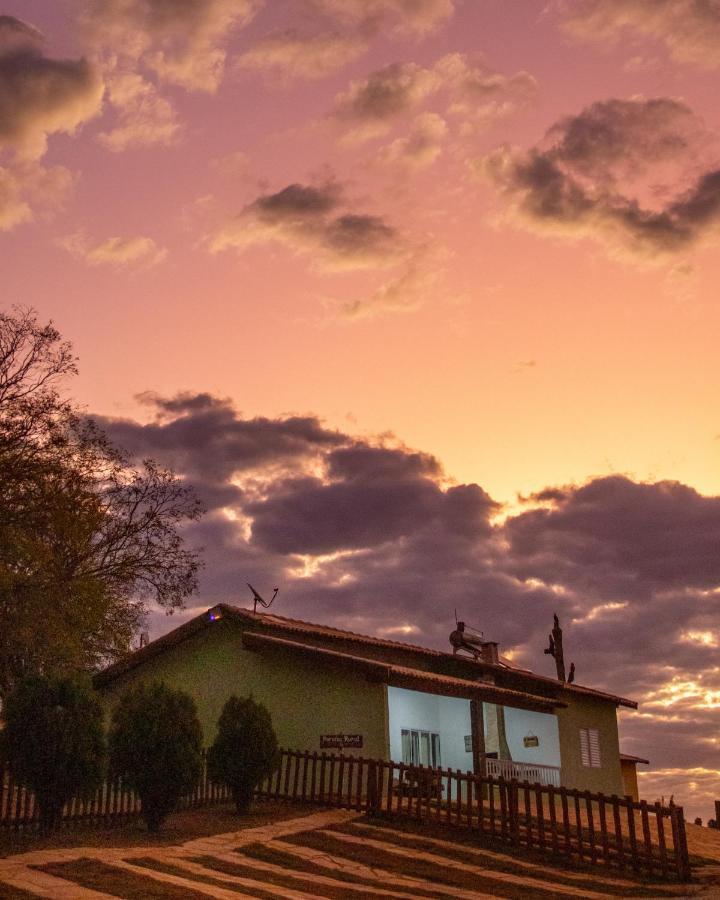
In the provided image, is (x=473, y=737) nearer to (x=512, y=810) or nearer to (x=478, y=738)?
(x=478, y=738)

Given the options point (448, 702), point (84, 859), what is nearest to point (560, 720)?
point (448, 702)

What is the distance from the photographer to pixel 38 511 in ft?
85.8

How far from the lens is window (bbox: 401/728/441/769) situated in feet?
95.4

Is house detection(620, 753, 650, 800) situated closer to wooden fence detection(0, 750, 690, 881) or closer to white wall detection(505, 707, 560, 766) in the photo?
white wall detection(505, 707, 560, 766)

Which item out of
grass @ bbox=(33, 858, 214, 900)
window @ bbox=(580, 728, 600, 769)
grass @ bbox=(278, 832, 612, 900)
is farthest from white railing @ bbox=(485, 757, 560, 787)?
grass @ bbox=(33, 858, 214, 900)

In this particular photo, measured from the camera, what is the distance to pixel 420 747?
97.2ft

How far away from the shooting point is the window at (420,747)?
29078mm

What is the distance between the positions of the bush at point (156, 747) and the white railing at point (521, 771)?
10.7 metres

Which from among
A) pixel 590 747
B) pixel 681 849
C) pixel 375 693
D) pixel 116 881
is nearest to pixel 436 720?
pixel 375 693

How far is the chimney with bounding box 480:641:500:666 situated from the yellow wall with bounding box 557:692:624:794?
331cm

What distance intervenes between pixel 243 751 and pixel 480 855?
5.92 metres

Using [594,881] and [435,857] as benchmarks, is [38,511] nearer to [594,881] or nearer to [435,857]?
[435,857]

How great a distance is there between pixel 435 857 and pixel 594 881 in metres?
2.76

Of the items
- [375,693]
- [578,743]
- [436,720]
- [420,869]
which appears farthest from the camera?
[578,743]
